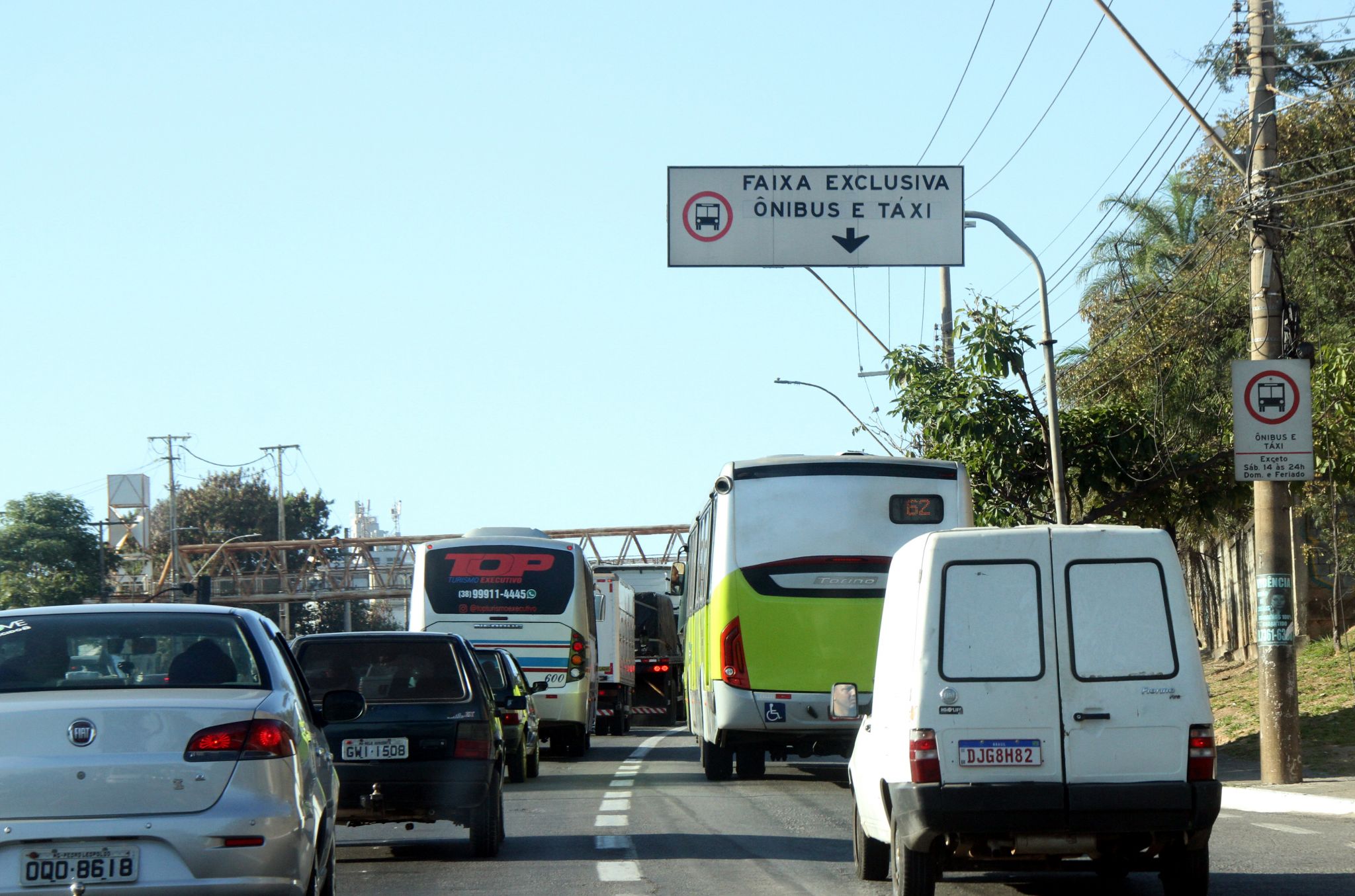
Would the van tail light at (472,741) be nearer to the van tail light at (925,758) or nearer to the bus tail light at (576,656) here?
the van tail light at (925,758)

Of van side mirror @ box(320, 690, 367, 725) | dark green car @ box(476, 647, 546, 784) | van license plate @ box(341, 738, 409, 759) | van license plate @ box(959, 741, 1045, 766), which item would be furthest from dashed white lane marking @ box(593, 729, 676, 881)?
van license plate @ box(959, 741, 1045, 766)

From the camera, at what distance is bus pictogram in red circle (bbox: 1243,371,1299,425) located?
55.0ft

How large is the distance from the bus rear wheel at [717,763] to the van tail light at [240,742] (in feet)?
42.2

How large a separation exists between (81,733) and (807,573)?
12124mm

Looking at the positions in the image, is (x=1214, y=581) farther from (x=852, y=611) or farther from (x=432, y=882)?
(x=432, y=882)

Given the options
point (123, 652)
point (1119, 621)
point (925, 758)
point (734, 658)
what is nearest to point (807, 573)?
point (734, 658)

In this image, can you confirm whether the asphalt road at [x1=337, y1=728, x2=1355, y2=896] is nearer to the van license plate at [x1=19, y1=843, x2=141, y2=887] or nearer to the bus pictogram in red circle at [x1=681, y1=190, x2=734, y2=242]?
the van license plate at [x1=19, y1=843, x2=141, y2=887]

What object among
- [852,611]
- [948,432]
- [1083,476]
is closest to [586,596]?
[948,432]

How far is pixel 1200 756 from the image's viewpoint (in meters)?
9.09

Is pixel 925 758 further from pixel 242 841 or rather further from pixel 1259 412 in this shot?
pixel 1259 412

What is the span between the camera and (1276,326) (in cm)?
1711

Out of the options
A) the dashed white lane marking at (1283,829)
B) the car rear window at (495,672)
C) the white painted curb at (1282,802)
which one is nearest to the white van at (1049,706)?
the dashed white lane marking at (1283,829)

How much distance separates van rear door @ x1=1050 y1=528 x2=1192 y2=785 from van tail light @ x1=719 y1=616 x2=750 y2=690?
9.66 meters

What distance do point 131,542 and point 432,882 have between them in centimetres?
9093
